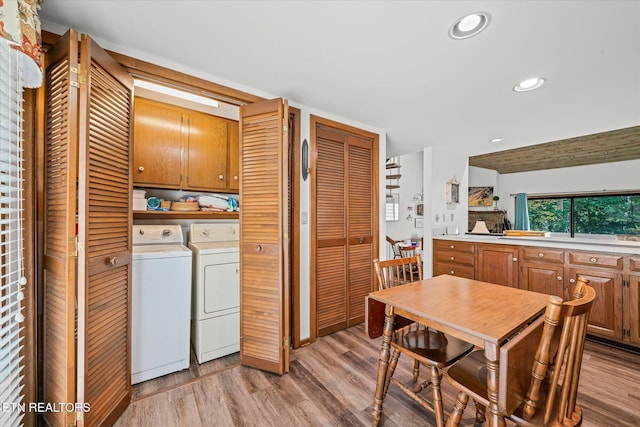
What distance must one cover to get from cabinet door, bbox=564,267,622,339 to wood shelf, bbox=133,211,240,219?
3.74 meters

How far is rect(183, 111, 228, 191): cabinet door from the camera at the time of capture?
257 centimetres

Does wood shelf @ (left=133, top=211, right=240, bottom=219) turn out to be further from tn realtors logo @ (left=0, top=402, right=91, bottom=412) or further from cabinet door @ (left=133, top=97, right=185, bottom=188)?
tn realtors logo @ (left=0, top=402, right=91, bottom=412)

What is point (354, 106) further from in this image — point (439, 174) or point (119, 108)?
point (439, 174)

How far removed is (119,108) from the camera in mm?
1566

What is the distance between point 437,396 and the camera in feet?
4.22

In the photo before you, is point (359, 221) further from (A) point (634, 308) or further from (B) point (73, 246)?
(A) point (634, 308)

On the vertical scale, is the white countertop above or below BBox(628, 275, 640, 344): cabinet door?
above

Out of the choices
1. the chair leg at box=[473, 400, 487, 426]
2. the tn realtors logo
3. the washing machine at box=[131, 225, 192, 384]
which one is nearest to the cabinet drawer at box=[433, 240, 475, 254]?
the chair leg at box=[473, 400, 487, 426]

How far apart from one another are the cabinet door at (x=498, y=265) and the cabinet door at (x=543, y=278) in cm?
10

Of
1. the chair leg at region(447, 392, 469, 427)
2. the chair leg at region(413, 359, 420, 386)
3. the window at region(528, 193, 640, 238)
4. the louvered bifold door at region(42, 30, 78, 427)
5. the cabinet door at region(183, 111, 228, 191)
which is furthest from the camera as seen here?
the window at region(528, 193, 640, 238)

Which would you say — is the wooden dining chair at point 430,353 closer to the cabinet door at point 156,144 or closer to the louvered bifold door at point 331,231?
the louvered bifold door at point 331,231

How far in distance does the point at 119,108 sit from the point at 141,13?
1.84ft

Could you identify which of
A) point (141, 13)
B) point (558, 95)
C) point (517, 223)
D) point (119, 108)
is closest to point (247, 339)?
point (119, 108)

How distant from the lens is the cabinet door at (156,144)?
7.56ft
